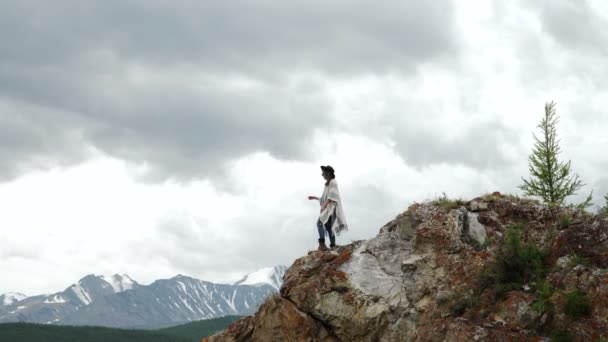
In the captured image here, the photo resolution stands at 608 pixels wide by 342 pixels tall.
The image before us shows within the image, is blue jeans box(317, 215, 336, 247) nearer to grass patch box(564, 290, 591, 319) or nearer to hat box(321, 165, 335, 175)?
hat box(321, 165, 335, 175)

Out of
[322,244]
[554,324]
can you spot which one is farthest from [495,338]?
[322,244]

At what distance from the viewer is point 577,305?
15.0 m

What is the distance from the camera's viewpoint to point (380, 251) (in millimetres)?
22828

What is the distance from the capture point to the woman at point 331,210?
80.4 feet

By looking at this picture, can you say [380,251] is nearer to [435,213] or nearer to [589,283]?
[435,213]

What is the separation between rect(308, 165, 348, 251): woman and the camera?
24.5 m

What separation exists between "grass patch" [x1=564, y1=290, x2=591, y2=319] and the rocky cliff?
25 mm

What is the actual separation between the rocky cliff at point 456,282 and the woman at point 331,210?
2.60 ft

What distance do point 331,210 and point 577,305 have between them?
11255 mm

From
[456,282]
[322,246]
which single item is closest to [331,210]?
[322,246]

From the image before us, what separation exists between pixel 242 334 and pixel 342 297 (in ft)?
14.3

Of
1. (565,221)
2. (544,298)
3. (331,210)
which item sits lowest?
(544,298)

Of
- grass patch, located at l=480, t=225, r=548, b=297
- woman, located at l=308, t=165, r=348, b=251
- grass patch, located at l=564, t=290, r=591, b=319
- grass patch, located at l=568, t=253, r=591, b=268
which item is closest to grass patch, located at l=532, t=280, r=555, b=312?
grass patch, located at l=564, t=290, r=591, b=319

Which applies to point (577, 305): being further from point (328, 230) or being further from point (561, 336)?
point (328, 230)
